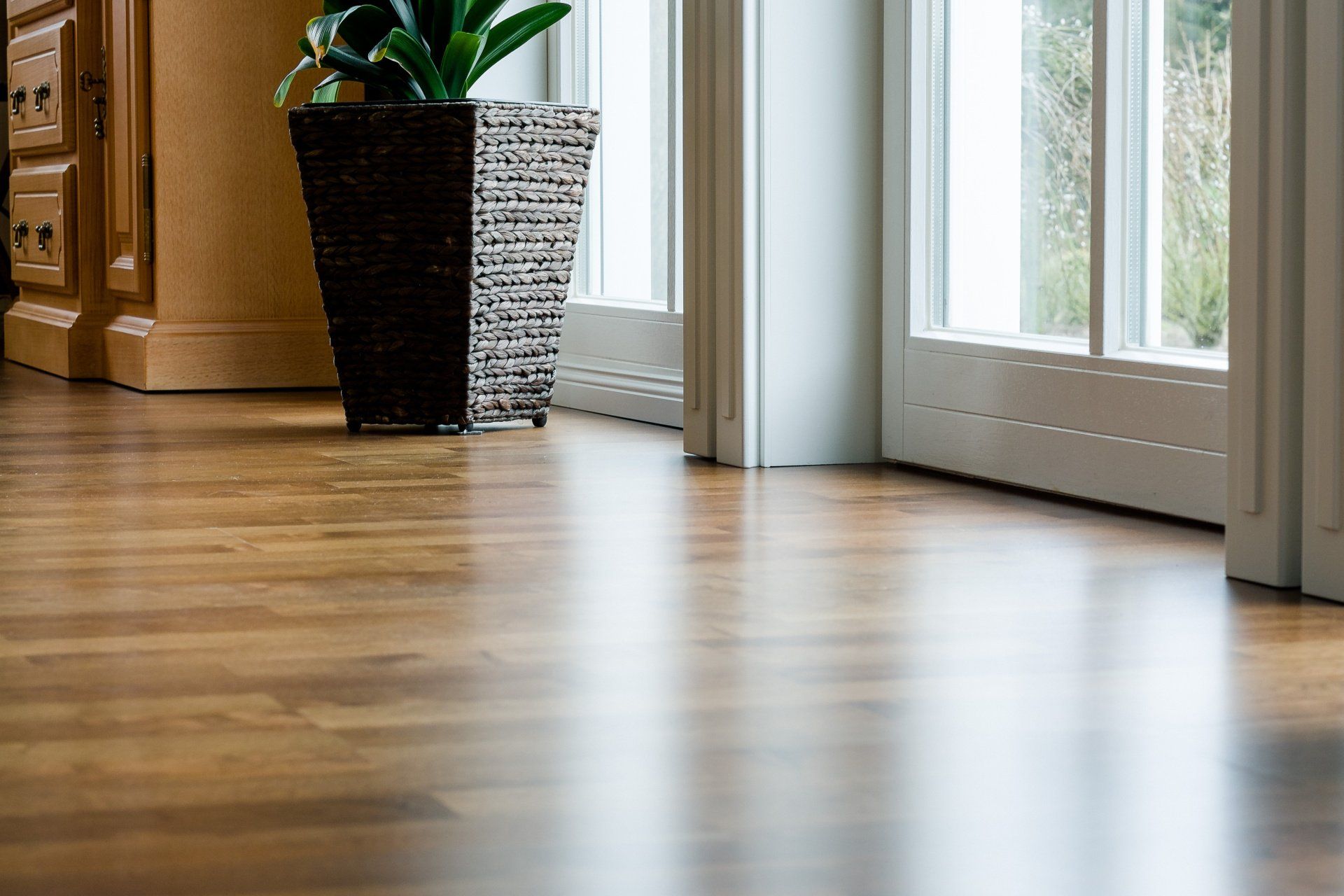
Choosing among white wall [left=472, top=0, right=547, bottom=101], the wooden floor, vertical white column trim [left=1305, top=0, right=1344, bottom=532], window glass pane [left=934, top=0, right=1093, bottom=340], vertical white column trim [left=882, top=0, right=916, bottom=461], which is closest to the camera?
the wooden floor

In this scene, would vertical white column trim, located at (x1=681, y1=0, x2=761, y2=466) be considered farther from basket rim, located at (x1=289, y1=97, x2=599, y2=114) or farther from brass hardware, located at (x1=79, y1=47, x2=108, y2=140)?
brass hardware, located at (x1=79, y1=47, x2=108, y2=140)

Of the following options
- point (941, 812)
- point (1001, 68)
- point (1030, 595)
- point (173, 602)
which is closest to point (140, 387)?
point (1001, 68)

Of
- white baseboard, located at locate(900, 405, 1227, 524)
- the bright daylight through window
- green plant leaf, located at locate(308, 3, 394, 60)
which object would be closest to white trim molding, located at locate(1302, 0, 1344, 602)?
white baseboard, located at locate(900, 405, 1227, 524)

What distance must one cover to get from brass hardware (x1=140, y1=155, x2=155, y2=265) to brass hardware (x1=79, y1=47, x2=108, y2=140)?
0.90 feet

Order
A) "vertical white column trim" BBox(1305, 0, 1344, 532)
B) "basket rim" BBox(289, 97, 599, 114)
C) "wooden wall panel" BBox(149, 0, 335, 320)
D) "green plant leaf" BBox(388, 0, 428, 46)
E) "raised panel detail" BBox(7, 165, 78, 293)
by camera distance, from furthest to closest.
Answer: "raised panel detail" BBox(7, 165, 78, 293)
"wooden wall panel" BBox(149, 0, 335, 320)
"green plant leaf" BBox(388, 0, 428, 46)
"basket rim" BBox(289, 97, 599, 114)
"vertical white column trim" BBox(1305, 0, 1344, 532)

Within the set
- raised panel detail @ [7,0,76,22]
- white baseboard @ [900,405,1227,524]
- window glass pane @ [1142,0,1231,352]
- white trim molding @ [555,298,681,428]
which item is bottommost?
white baseboard @ [900,405,1227,524]

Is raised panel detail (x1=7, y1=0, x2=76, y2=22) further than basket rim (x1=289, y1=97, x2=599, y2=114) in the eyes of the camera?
Yes

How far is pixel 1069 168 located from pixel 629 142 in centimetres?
114

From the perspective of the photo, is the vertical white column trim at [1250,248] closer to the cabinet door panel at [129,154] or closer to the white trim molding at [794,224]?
the white trim molding at [794,224]

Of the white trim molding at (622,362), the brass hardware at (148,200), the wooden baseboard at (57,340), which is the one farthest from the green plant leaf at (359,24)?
the wooden baseboard at (57,340)

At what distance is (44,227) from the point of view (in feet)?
12.1

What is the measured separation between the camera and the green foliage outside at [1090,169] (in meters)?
1.65

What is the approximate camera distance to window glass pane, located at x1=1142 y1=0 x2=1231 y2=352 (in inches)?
64.6

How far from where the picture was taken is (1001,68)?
1952 millimetres
